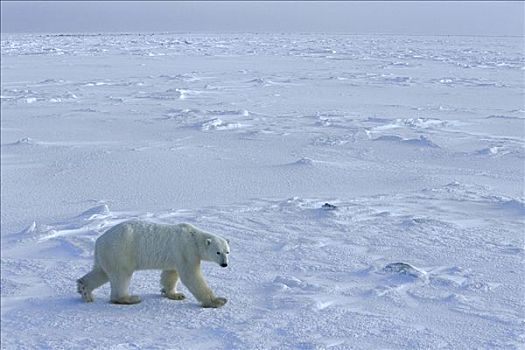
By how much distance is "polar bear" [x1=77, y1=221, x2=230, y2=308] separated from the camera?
352 centimetres

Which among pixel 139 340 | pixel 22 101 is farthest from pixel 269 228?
pixel 22 101

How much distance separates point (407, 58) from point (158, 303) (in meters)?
27.6

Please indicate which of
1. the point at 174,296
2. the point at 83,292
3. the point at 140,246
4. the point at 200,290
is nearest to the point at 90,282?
the point at 83,292

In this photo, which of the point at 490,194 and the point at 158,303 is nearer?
the point at 158,303

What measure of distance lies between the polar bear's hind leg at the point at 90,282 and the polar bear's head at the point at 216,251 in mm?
579

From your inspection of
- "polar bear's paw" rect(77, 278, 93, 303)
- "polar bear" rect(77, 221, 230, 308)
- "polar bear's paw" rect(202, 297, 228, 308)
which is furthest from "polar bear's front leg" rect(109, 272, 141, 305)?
"polar bear's paw" rect(202, 297, 228, 308)

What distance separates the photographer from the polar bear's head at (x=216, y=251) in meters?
3.60

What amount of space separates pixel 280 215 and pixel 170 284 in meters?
1.89

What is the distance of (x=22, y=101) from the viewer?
1235 cm

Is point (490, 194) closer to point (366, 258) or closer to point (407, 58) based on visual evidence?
point (366, 258)

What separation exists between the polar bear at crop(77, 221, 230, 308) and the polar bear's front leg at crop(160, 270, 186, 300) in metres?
0.09

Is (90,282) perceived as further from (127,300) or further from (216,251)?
(216,251)

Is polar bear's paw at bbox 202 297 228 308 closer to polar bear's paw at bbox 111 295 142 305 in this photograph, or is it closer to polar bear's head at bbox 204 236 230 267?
polar bear's head at bbox 204 236 230 267

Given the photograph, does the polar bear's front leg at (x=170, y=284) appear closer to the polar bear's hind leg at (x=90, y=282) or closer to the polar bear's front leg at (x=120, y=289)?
the polar bear's front leg at (x=120, y=289)
